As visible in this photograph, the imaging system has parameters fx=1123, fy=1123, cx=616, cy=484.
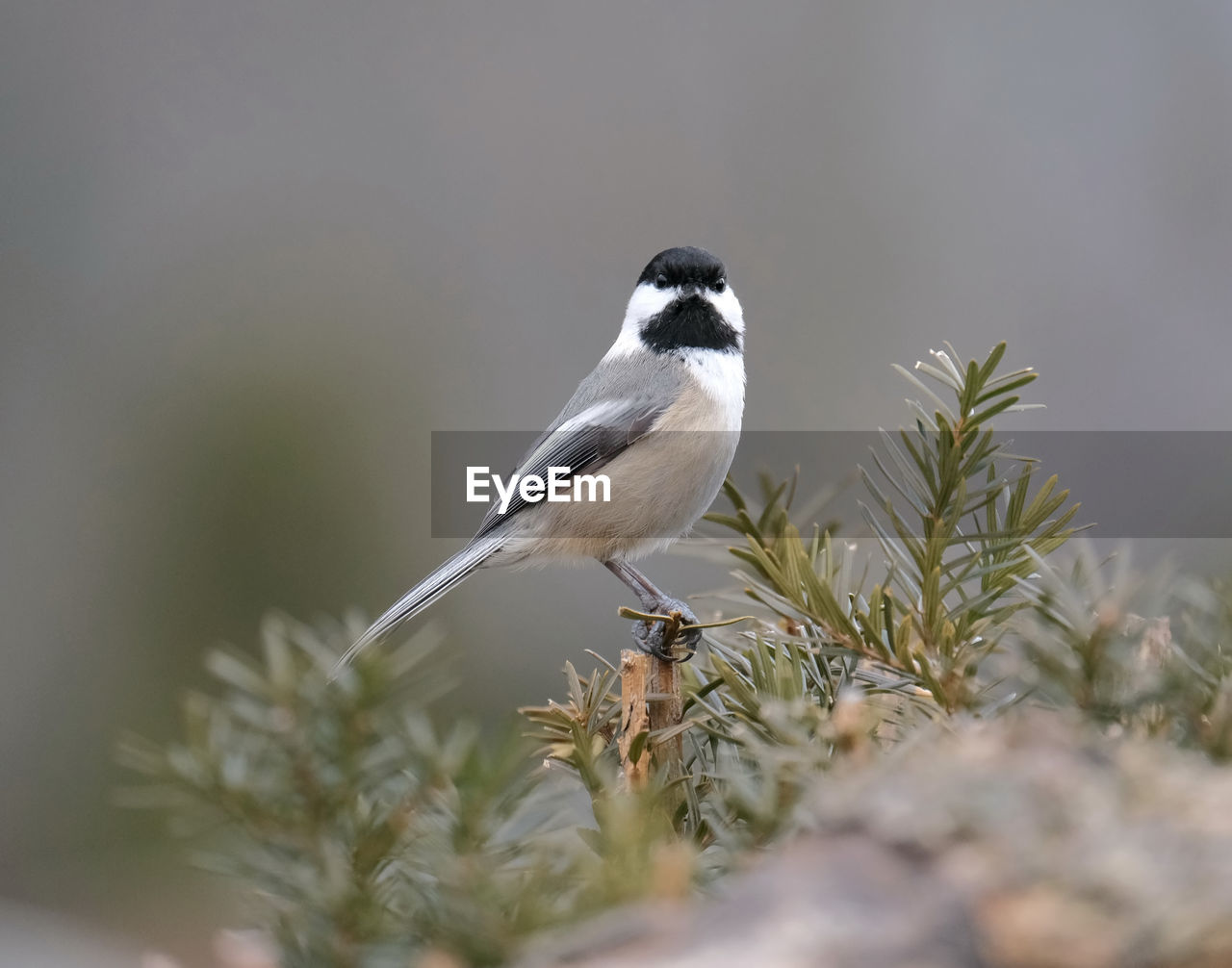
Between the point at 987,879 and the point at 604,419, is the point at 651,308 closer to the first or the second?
the point at 604,419

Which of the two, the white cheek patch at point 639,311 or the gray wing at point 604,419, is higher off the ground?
the white cheek patch at point 639,311

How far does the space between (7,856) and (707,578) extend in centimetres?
140

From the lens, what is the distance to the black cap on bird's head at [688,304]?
4.24 ft

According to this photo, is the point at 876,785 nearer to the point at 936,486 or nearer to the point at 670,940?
the point at 670,940

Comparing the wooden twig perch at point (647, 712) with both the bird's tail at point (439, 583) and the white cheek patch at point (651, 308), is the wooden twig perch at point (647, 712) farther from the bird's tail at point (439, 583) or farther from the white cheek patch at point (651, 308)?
the white cheek patch at point (651, 308)

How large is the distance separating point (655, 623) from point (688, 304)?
62 cm

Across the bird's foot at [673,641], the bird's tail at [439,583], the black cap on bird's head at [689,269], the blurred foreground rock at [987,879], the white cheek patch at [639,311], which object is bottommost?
the bird's tail at [439,583]

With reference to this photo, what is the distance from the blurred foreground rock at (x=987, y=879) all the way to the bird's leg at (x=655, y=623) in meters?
0.29

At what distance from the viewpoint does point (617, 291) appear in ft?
8.72

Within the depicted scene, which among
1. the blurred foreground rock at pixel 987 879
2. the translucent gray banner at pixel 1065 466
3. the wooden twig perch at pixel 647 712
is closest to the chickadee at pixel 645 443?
the translucent gray banner at pixel 1065 466

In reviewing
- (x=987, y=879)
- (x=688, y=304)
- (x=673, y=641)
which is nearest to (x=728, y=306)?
(x=688, y=304)

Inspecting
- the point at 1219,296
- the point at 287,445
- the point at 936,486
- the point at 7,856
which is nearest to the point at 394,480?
the point at 287,445

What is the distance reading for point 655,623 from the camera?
2.51 ft

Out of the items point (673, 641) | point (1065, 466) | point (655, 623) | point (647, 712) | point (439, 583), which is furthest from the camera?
point (1065, 466)
